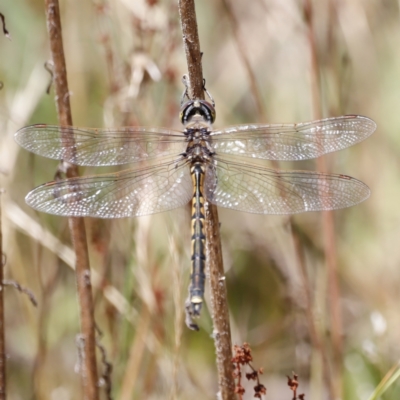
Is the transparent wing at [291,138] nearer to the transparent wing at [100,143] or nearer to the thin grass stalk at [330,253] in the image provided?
Result: the transparent wing at [100,143]

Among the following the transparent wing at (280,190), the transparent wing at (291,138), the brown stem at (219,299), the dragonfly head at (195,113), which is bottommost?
the brown stem at (219,299)

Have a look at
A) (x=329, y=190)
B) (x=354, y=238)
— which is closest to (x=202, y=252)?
(x=329, y=190)

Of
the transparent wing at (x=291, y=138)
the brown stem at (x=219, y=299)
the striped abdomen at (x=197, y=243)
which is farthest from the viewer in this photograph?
the transparent wing at (x=291, y=138)

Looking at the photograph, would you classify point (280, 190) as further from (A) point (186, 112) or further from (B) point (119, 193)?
(B) point (119, 193)

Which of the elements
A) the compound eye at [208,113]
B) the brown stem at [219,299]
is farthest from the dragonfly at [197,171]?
the brown stem at [219,299]

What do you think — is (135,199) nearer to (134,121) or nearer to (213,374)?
(134,121)

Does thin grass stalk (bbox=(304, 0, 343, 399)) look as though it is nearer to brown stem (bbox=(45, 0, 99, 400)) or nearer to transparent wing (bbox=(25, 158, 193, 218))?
transparent wing (bbox=(25, 158, 193, 218))
